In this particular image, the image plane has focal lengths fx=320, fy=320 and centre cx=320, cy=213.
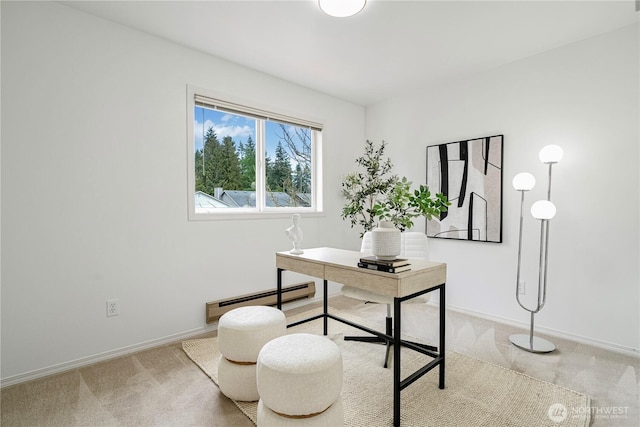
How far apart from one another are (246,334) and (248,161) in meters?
1.99

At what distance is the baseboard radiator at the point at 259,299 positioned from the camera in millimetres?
2869

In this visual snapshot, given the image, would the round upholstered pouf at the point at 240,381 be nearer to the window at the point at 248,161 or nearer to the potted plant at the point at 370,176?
the window at the point at 248,161

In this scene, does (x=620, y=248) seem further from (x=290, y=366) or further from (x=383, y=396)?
(x=290, y=366)

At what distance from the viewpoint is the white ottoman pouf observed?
69.2 inches

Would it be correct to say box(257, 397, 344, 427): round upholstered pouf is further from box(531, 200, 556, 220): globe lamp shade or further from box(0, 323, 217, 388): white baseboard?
box(531, 200, 556, 220): globe lamp shade

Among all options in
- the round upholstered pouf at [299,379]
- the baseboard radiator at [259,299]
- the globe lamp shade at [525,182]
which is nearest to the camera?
the round upholstered pouf at [299,379]

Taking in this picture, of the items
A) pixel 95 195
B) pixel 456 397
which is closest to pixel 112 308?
pixel 95 195

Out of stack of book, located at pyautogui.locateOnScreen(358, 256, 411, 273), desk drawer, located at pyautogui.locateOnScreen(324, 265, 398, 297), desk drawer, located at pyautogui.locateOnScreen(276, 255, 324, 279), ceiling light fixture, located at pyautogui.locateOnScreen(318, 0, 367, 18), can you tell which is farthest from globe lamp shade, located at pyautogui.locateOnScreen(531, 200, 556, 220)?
ceiling light fixture, located at pyautogui.locateOnScreen(318, 0, 367, 18)

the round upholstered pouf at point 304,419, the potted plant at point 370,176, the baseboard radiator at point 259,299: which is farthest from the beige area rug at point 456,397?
the potted plant at point 370,176

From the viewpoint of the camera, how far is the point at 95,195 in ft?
7.57

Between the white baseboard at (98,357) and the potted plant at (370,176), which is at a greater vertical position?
the potted plant at (370,176)

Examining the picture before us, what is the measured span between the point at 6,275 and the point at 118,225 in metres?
0.67

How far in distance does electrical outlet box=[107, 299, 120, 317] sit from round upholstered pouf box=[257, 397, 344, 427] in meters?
1.56

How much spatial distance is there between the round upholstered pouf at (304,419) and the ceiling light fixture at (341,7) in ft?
7.35
